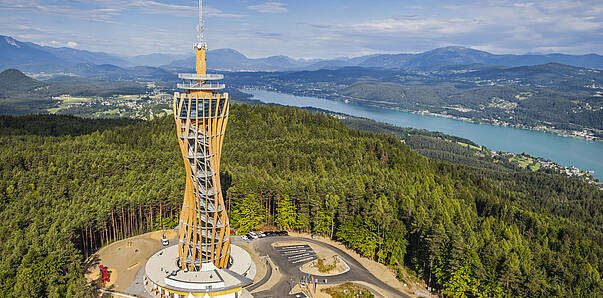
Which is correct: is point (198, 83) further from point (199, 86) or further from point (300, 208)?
point (300, 208)

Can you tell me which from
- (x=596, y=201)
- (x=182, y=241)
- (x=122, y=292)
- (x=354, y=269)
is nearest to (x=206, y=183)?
(x=182, y=241)

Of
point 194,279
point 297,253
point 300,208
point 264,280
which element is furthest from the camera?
point 300,208

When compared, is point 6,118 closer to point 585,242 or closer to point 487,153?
point 585,242

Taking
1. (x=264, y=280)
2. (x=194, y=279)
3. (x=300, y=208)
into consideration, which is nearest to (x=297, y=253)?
(x=264, y=280)

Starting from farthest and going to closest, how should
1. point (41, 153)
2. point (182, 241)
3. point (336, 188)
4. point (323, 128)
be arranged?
point (323, 128)
point (41, 153)
point (336, 188)
point (182, 241)

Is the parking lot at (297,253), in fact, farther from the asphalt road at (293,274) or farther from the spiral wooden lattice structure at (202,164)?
the spiral wooden lattice structure at (202,164)

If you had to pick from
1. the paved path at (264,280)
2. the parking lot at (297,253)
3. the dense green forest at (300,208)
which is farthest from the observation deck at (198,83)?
the parking lot at (297,253)
